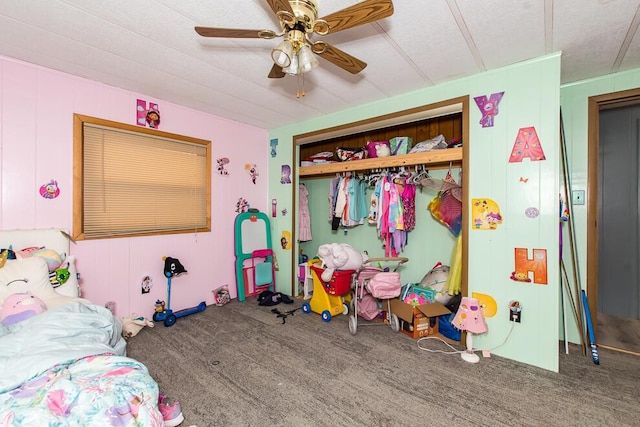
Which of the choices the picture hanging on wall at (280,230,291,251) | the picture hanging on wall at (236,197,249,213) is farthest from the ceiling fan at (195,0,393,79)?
the picture hanging on wall at (280,230,291,251)

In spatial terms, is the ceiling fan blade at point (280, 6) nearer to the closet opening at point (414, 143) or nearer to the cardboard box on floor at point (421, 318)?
the closet opening at point (414, 143)

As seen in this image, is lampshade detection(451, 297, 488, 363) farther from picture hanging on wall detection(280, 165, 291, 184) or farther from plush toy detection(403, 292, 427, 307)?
picture hanging on wall detection(280, 165, 291, 184)

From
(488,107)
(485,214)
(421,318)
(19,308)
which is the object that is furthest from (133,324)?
(488,107)

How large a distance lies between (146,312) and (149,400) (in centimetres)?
188

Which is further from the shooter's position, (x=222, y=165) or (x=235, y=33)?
(x=222, y=165)

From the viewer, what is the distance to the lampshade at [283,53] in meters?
Answer: 1.44

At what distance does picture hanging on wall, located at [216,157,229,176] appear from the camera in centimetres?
353

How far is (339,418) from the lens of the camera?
5.36 feet

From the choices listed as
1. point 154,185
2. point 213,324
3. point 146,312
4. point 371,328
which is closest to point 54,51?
point 154,185

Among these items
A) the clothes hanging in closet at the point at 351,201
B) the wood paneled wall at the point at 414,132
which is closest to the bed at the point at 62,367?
the clothes hanging in closet at the point at 351,201

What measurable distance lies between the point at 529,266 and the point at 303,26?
2285mm

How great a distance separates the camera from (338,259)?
2.80 metres

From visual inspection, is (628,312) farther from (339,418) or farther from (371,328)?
(339,418)

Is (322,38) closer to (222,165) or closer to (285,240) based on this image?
(222,165)
